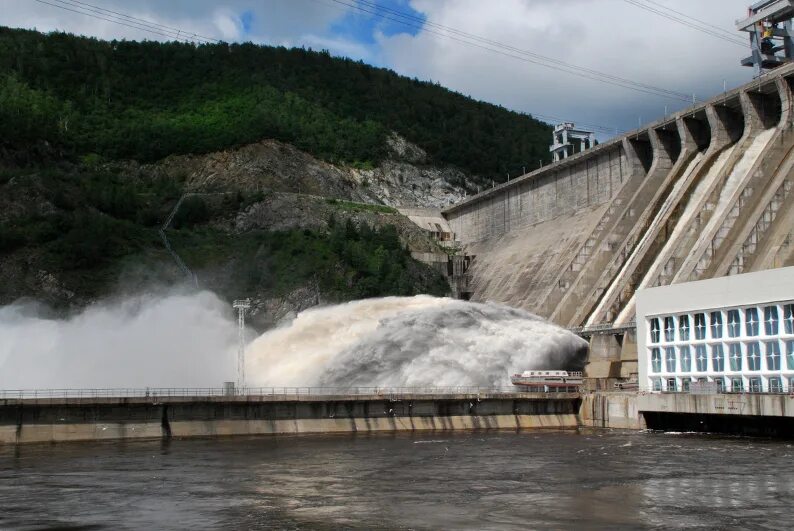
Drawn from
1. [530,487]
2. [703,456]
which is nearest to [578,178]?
[703,456]

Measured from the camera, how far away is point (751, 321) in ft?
135

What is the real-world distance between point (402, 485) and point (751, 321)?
22.0 metres

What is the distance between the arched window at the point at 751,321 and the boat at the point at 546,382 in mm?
14177

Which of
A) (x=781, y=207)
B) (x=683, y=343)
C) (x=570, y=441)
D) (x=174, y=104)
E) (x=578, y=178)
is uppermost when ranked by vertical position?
(x=174, y=104)

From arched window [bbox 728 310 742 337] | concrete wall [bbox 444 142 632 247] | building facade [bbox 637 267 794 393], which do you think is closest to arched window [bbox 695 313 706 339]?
building facade [bbox 637 267 794 393]

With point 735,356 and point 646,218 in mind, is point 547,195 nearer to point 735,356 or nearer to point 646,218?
point 646,218

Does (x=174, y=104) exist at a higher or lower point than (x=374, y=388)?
higher

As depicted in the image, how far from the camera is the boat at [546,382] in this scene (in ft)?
173

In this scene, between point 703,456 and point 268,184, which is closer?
point 703,456

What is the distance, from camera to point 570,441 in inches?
1644

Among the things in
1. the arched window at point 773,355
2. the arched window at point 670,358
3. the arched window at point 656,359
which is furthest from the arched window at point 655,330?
the arched window at point 773,355

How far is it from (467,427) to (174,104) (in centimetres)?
9860

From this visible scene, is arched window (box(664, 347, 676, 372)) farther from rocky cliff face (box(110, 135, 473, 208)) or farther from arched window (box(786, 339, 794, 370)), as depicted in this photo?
rocky cliff face (box(110, 135, 473, 208))

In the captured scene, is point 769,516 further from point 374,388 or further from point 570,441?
point 374,388
